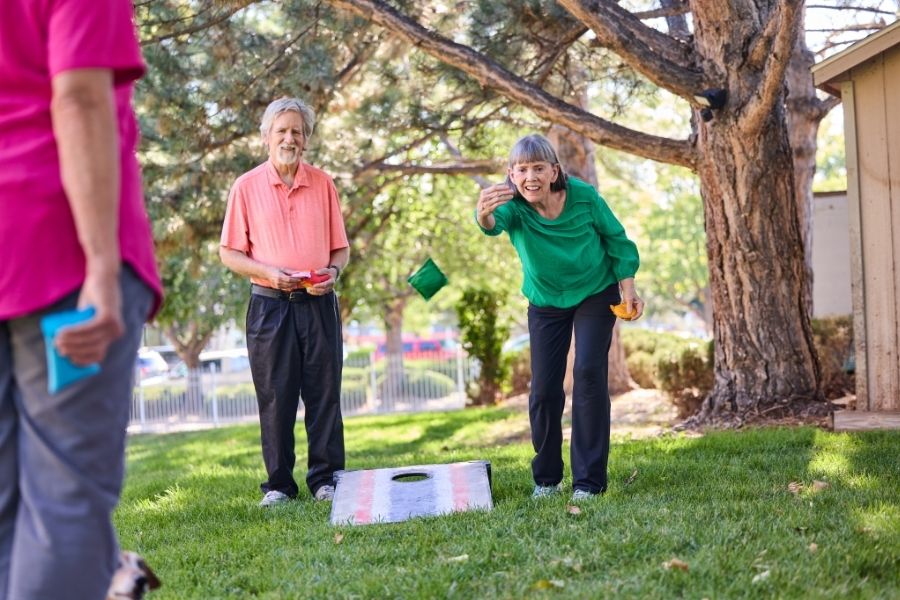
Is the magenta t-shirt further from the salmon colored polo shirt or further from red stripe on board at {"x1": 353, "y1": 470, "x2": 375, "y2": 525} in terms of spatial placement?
the salmon colored polo shirt

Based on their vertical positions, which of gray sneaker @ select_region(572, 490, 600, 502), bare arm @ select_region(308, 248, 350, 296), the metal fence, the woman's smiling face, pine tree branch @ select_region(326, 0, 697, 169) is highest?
pine tree branch @ select_region(326, 0, 697, 169)

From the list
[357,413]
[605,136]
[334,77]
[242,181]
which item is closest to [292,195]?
[242,181]

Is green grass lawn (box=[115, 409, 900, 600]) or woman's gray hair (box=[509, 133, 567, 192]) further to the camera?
woman's gray hair (box=[509, 133, 567, 192])

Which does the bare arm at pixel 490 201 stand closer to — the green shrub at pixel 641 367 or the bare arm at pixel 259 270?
the bare arm at pixel 259 270

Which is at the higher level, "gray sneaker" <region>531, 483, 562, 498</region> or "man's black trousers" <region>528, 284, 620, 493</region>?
"man's black trousers" <region>528, 284, 620, 493</region>

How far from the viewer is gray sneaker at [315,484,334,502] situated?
5270mm

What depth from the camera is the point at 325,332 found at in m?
5.28

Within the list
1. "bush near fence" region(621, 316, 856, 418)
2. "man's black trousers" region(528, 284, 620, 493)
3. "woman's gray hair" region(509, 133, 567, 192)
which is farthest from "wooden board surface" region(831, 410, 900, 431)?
"woman's gray hair" region(509, 133, 567, 192)

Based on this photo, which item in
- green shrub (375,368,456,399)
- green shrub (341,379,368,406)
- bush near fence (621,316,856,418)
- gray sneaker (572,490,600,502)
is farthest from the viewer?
green shrub (341,379,368,406)

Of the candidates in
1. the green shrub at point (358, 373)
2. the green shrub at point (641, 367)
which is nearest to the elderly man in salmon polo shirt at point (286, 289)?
the green shrub at point (641, 367)

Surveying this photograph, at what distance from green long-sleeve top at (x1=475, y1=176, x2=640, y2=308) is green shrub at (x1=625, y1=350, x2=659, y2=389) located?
9.35 metres

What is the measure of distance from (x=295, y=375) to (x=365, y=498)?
805 millimetres

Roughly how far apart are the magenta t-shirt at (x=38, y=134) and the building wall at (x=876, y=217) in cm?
607

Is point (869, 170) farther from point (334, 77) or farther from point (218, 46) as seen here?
point (218, 46)
